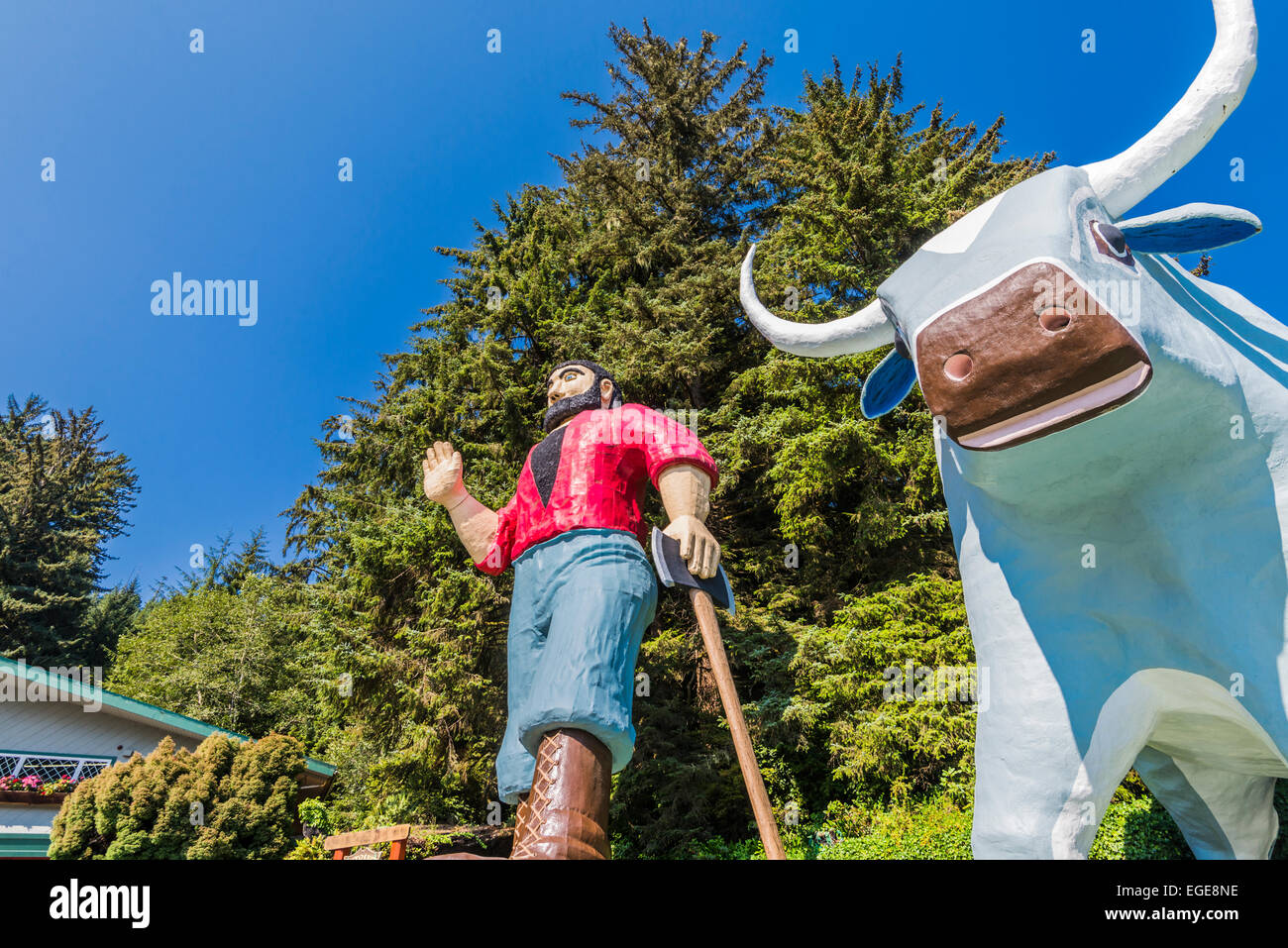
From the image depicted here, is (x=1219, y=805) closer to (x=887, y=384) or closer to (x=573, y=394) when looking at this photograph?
(x=887, y=384)

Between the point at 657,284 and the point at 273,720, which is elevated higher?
the point at 657,284

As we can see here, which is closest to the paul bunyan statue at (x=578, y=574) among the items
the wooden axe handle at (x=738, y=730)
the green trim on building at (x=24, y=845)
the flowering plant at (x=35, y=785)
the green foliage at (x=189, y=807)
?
the wooden axe handle at (x=738, y=730)

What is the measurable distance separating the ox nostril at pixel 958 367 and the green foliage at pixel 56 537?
2286cm

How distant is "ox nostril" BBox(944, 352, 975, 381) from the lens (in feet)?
7.59

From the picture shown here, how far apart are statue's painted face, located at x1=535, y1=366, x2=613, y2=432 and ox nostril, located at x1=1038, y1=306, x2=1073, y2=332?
2.73m

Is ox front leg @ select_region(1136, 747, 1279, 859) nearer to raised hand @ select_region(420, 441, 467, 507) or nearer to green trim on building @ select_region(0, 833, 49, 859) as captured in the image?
raised hand @ select_region(420, 441, 467, 507)

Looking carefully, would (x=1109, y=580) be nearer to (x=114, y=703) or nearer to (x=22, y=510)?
(x=114, y=703)

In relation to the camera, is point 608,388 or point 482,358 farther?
point 482,358

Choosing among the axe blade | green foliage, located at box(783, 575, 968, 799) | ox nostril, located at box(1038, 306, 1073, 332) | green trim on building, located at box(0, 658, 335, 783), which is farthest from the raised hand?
green trim on building, located at box(0, 658, 335, 783)

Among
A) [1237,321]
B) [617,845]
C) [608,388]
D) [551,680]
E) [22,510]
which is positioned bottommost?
[617,845]

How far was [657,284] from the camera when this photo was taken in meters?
12.5

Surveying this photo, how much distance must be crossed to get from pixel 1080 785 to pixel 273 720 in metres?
19.0

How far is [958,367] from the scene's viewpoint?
7.66 ft

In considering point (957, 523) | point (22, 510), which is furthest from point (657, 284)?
point (22, 510)
